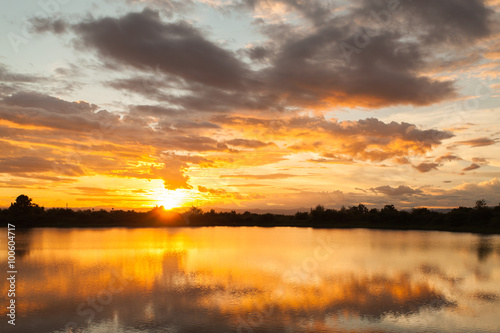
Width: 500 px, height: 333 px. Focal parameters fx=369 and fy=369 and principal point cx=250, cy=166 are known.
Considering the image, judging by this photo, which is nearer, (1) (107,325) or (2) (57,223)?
(1) (107,325)

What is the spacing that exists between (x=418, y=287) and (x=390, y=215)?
9541 cm

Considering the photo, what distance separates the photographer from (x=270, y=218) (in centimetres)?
13425

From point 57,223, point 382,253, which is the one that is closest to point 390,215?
point 382,253

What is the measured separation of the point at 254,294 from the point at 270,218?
111456 mm

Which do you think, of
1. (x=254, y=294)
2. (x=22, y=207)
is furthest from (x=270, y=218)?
(x=254, y=294)

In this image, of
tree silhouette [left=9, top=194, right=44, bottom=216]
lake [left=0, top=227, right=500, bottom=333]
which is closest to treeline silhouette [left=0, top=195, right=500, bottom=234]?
tree silhouette [left=9, top=194, right=44, bottom=216]

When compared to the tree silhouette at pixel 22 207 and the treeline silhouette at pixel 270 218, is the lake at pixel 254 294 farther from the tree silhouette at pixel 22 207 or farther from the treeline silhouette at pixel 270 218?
the tree silhouette at pixel 22 207

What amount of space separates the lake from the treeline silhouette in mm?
63393

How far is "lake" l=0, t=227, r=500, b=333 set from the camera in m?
17.8

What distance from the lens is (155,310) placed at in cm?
1966

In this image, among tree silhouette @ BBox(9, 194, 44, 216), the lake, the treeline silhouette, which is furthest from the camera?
tree silhouette @ BBox(9, 194, 44, 216)

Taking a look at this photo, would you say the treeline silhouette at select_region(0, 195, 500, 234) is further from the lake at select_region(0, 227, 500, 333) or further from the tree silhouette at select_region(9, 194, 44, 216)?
the lake at select_region(0, 227, 500, 333)

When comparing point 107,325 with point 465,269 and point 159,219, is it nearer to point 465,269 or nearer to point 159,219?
point 465,269

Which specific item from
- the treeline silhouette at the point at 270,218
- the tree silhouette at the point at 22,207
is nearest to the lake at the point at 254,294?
the treeline silhouette at the point at 270,218
